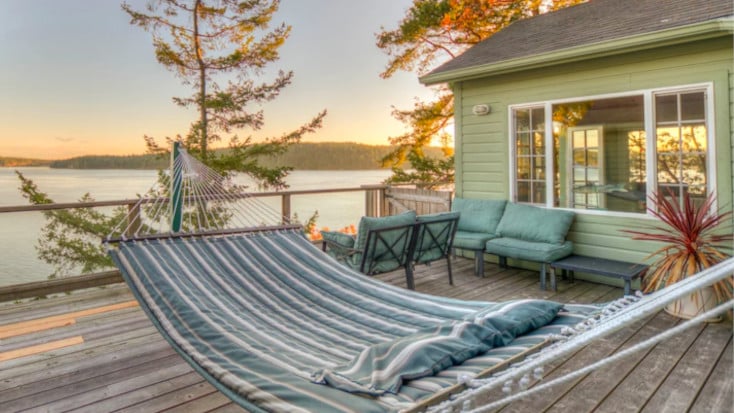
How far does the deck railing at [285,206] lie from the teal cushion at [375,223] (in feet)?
6.13

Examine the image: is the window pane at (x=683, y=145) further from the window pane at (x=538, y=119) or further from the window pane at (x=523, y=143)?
the window pane at (x=523, y=143)

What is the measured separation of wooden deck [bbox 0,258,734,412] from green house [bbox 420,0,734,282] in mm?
1528

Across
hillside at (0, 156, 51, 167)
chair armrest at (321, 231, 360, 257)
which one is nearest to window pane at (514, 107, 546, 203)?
chair armrest at (321, 231, 360, 257)

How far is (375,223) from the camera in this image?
409cm

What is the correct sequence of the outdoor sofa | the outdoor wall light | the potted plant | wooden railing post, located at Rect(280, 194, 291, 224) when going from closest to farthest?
the potted plant → the outdoor sofa → wooden railing post, located at Rect(280, 194, 291, 224) → the outdoor wall light

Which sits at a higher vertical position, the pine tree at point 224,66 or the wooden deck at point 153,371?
the pine tree at point 224,66

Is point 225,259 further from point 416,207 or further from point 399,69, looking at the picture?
point 399,69

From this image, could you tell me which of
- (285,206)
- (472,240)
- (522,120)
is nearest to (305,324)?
(472,240)

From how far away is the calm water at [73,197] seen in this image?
6.17 m

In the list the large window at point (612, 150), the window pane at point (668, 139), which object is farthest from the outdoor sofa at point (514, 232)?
the window pane at point (668, 139)

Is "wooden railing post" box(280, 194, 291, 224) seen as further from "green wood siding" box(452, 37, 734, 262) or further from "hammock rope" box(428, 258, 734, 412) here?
"hammock rope" box(428, 258, 734, 412)

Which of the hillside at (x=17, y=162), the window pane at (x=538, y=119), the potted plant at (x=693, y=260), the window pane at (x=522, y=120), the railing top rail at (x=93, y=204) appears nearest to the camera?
the potted plant at (x=693, y=260)

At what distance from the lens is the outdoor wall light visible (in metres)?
6.02

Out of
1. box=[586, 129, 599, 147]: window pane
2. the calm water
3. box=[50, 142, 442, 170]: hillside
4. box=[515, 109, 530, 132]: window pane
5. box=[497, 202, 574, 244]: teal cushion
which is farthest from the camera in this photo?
box=[50, 142, 442, 170]: hillside
